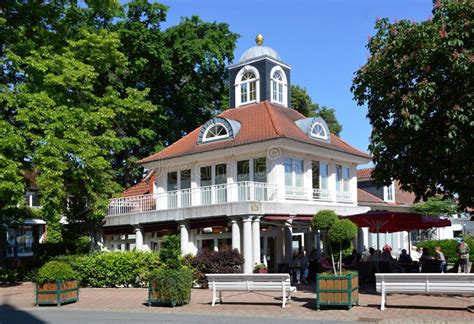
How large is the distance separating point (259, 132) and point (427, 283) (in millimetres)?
13564

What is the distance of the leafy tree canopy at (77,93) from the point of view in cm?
2202

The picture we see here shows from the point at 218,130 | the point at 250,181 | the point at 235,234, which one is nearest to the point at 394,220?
the point at 235,234

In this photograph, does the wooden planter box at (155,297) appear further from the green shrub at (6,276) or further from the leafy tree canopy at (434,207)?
the leafy tree canopy at (434,207)

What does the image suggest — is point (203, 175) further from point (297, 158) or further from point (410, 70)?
point (410, 70)

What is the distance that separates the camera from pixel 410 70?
15.2 metres

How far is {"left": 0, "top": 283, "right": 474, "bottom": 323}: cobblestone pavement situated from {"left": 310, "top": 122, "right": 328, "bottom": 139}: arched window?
9.86 metres

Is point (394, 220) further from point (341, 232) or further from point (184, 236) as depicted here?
point (184, 236)

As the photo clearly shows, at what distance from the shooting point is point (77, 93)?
24.7m

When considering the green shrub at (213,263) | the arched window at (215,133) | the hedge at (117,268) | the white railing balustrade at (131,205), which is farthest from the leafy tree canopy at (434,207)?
the hedge at (117,268)

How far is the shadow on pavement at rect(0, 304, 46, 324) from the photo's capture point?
13.1 meters

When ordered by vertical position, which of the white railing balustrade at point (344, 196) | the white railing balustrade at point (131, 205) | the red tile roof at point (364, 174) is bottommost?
the white railing balustrade at point (131, 205)

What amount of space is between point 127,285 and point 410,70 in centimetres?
1369

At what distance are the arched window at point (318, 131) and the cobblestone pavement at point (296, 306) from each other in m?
9.86

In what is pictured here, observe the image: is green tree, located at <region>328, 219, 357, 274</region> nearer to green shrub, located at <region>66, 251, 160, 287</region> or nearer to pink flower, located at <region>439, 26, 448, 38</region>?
pink flower, located at <region>439, 26, 448, 38</region>
